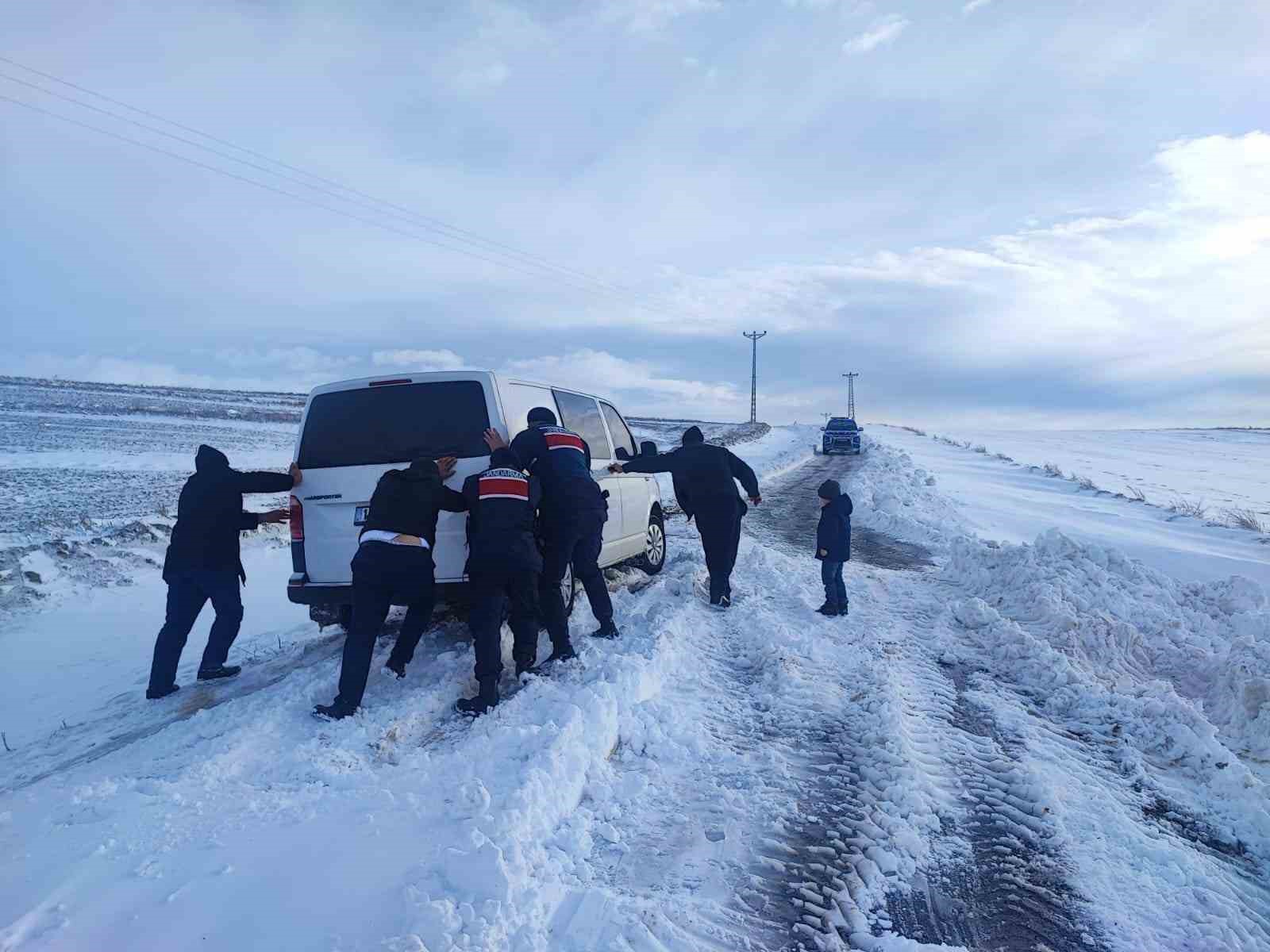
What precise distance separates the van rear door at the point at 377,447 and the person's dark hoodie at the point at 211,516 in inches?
14.2

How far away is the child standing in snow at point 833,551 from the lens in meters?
6.91

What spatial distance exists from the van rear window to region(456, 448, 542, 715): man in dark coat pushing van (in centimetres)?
46

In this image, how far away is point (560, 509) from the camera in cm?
549

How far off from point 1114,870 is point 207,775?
440 centimetres

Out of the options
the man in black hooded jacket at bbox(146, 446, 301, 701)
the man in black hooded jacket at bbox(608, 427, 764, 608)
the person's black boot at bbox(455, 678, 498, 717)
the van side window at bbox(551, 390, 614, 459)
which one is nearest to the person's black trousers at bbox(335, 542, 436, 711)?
the person's black boot at bbox(455, 678, 498, 717)

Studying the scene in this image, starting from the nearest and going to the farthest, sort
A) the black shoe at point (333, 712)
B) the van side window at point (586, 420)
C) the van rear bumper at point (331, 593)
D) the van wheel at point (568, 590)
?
the black shoe at point (333, 712) < the van rear bumper at point (331, 593) < the van wheel at point (568, 590) < the van side window at point (586, 420)

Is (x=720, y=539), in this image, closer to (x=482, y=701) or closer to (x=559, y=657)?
(x=559, y=657)

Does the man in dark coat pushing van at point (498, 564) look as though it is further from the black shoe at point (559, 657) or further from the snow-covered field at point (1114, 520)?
the snow-covered field at point (1114, 520)

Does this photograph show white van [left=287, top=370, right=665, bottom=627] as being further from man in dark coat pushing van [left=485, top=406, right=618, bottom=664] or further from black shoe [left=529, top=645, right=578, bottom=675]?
black shoe [left=529, top=645, right=578, bottom=675]

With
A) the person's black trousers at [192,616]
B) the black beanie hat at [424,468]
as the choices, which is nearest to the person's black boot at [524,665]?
the black beanie hat at [424,468]

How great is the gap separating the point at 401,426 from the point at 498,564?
4.76 ft

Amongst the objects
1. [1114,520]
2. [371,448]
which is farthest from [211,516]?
[1114,520]

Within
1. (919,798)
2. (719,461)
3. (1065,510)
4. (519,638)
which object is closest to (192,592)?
(519,638)

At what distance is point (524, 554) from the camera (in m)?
4.84
